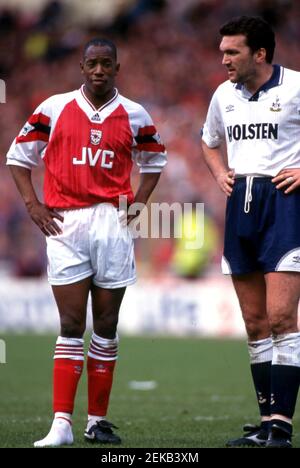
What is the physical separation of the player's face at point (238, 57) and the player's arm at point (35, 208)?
4.32 feet

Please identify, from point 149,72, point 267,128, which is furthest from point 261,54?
point 149,72

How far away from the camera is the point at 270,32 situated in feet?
19.8

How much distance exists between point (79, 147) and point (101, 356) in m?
1.25

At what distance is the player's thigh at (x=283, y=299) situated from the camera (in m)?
5.84

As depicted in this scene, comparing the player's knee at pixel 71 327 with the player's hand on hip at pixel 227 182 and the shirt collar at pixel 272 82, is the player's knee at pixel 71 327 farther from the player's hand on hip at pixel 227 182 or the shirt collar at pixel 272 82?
the shirt collar at pixel 272 82

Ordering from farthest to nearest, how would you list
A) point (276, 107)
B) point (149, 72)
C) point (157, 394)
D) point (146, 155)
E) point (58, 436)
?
point (149, 72), point (157, 394), point (146, 155), point (276, 107), point (58, 436)

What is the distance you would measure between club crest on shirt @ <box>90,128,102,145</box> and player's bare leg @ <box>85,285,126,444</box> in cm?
85

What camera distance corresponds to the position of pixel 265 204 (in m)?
5.97

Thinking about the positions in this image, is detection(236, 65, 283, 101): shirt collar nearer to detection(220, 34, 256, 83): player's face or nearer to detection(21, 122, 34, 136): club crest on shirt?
detection(220, 34, 256, 83): player's face

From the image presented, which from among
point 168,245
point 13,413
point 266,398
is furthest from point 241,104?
point 168,245

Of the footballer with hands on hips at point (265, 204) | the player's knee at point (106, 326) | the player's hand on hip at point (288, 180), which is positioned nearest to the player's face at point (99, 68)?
the footballer with hands on hips at point (265, 204)

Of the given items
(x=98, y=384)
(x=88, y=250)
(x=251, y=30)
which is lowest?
(x=98, y=384)

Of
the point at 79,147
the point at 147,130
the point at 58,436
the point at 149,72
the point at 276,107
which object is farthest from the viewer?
the point at 149,72

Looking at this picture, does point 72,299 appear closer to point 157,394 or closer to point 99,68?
point 99,68
